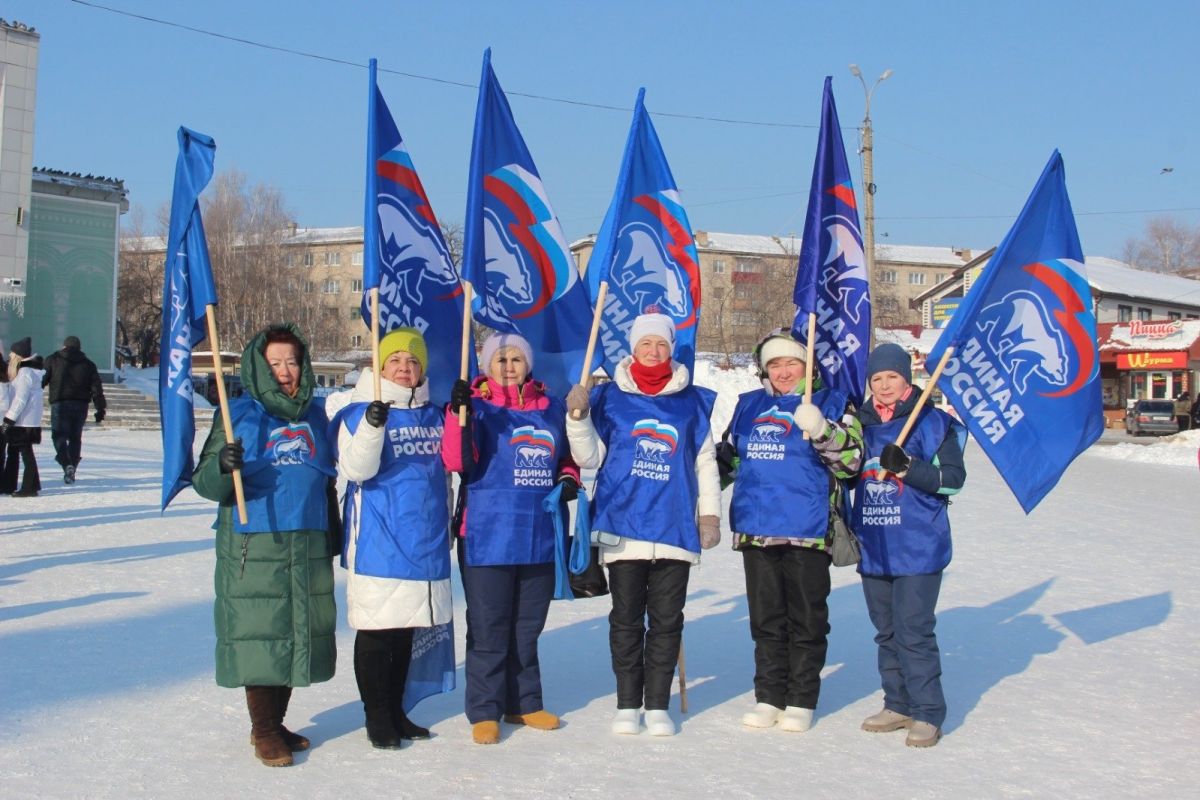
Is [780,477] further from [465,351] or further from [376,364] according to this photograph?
[376,364]

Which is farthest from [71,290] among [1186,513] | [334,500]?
[334,500]

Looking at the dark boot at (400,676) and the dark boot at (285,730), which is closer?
the dark boot at (285,730)

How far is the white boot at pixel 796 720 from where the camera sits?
506 centimetres

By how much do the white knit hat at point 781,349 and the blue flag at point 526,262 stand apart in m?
1.00

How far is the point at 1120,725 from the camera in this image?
205 inches

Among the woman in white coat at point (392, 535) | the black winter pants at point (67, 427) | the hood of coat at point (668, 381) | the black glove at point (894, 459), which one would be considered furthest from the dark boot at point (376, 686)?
the black winter pants at point (67, 427)

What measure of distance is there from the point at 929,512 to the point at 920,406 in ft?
1.55

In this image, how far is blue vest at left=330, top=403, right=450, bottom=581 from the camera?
4.69 meters

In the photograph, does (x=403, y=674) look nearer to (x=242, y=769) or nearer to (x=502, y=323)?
(x=242, y=769)

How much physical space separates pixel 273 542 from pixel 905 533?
270cm

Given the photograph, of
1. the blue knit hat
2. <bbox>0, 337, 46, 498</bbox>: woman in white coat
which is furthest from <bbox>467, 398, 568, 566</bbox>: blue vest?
<bbox>0, 337, 46, 498</bbox>: woman in white coat

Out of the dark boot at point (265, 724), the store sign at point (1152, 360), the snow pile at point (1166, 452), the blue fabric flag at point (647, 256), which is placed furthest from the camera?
the store sign at point (1152, 360)

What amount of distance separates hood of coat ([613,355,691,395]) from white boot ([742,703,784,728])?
4.79 feet

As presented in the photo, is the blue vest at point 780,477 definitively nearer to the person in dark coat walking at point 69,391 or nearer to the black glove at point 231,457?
the black glove at point 231,457
